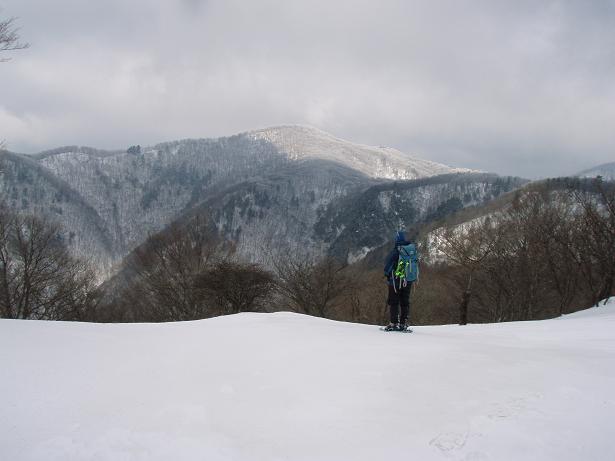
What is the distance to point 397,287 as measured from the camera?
8.42 meters

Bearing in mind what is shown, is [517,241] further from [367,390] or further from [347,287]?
[367,390]

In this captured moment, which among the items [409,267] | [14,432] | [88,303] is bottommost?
[88,303]

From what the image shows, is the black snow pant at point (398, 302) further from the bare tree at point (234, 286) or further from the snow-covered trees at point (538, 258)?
the bare tree at point (234, 286)

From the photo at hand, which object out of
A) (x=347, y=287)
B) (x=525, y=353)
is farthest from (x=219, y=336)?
(x=347, y=287)

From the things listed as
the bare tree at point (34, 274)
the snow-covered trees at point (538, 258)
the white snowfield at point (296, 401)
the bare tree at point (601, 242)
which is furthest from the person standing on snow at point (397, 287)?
the bare tree at point (34, 274)

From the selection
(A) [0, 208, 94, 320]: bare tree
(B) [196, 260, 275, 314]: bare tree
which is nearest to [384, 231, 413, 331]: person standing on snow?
(B) [196, 260, 275, 314]: bare tree

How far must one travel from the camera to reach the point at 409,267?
27.0 ft

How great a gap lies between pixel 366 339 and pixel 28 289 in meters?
30.8

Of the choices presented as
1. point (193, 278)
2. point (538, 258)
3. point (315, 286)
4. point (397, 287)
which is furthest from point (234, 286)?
point (397, 287)

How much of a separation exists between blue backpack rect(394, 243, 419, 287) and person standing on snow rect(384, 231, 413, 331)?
20 millimetres

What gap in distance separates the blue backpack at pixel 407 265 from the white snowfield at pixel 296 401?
2.64 metres

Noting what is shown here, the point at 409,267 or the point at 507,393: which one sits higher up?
the point at 409,267

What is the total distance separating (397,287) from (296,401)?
16.9ft

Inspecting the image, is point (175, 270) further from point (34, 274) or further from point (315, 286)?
point (315, 286)
